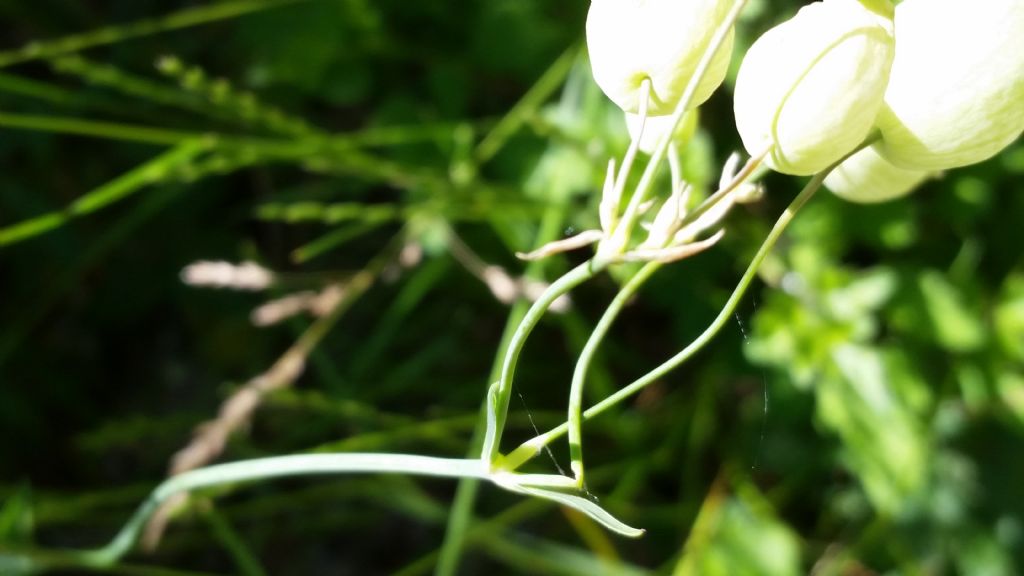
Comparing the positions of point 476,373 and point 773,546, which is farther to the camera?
point 476,373

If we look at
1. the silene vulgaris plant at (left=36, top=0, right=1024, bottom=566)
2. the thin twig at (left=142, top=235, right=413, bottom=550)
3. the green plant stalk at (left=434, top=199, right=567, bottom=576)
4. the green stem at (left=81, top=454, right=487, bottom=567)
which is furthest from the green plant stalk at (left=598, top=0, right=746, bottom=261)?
the thin twig at (left=142, top=235, right=413, bottom=550)

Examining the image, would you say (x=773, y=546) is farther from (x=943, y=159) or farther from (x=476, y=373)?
(x=943, y=159)

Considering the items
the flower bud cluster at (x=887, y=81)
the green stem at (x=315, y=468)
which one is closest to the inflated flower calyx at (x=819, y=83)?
the flower bud cluster at (x=887, y=81)

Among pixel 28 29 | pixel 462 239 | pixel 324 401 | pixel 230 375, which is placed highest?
pixel 28 29

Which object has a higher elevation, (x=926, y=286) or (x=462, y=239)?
(x=462, y=239)

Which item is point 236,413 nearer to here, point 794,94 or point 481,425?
point 481,425

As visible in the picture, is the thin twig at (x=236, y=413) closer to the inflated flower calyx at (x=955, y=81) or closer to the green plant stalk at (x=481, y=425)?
the green plant stalk at (x=481, y=425)

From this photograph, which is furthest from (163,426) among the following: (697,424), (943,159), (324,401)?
(943,159)
